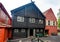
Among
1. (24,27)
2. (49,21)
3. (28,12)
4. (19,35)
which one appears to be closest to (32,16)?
(28,12)

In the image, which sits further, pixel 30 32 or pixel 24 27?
pixel 30 32

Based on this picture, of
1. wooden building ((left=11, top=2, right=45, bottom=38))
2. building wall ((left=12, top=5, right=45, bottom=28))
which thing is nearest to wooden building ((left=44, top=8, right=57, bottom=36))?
wooden building ((left=11, top=2, right=45, bottom=38))

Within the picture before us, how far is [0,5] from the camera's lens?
928 inches

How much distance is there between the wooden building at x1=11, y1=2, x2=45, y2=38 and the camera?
78.7 feet

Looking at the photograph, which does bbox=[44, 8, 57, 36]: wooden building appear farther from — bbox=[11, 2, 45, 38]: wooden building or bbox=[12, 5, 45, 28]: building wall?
bbox=[12, 5, 45, 28]: building wall

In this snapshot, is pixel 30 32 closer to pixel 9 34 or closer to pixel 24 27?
pixel 24 27

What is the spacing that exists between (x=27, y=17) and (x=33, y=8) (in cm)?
319

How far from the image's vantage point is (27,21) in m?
25.8

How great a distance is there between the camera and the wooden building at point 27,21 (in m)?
24.0

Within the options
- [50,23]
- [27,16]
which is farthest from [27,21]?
[50,23]

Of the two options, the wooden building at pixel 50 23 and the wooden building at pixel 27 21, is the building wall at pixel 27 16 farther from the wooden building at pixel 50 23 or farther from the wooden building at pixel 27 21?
the wooden building at pixel 50 23

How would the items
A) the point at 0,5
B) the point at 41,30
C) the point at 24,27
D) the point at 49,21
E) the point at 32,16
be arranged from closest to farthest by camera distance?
the point at 0,5 < the point at 24,27 < the point at 32,16 < the point at 41,30 < the point at 49,21

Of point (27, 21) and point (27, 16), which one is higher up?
point (27, 16)

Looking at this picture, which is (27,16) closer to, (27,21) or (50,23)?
(27,21)
